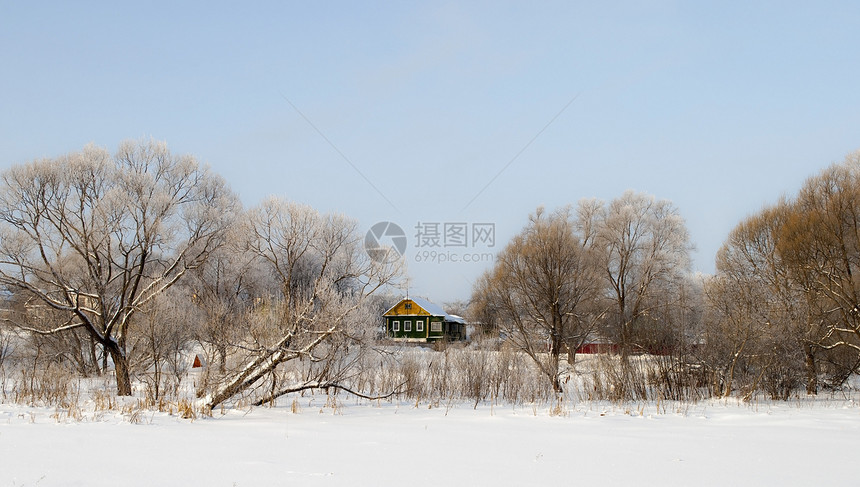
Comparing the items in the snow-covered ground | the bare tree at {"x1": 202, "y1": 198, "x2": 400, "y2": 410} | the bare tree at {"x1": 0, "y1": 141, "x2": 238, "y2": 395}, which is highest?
the bare tree at {"x1": 0, "y1": 141, "x2": 238, "y2": 395}

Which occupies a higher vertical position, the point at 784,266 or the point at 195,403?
the point at 784,266

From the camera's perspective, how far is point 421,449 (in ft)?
25.6

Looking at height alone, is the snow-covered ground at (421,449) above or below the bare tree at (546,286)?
below

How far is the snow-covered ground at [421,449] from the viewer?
5.98m

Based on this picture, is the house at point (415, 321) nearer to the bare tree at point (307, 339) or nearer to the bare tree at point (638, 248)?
the bare tree at point (638, 248)

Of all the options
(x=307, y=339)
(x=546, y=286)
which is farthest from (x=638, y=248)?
(x=307, y=339)

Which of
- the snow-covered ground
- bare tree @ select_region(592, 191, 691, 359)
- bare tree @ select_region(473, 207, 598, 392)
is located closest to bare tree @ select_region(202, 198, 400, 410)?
the snow-covered ground

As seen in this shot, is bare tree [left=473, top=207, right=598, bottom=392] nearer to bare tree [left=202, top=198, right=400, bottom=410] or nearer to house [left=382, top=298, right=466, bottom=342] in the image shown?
bare tree [left=202, top=198, right=400, bottom=410]

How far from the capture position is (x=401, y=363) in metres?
16.3

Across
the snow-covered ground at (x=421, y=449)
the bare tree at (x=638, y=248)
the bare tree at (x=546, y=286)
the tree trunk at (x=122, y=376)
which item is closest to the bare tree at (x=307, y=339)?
the snow-covered ground at (x=421, y=449)

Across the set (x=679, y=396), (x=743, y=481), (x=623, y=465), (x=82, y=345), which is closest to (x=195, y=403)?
(x=623, y=465)

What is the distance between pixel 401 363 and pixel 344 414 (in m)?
4.26

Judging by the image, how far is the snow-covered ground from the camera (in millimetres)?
5984

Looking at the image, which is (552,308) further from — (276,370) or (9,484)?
(9,484)
